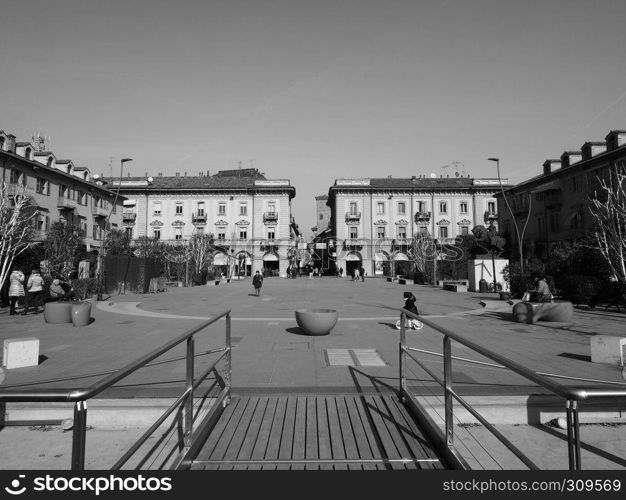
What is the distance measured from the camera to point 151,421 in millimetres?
4883

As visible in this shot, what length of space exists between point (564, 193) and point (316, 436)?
51.4 meters

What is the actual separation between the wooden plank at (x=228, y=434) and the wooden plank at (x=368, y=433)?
4.24ft

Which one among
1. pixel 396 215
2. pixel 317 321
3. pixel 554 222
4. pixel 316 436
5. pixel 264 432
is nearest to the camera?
pixel 316 436

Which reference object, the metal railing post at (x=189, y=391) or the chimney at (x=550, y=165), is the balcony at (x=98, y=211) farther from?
the chimney at (x=550, y=165)

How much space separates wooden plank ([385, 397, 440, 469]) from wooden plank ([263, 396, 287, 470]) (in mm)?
1299

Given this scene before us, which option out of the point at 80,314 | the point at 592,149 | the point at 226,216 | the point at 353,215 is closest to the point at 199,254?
the point at 226,216

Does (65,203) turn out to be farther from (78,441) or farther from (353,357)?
(78,441)

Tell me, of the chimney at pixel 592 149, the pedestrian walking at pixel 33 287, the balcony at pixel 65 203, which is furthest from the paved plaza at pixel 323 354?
the balcony at pixel 65 203

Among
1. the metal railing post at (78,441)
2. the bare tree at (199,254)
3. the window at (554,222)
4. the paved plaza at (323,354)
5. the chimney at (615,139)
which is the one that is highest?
the chimney at (615,139)

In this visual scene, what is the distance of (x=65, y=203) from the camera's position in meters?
44.5

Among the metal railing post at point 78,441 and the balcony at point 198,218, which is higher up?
the balcony at point 198,218

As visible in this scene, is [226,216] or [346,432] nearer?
[346,432]

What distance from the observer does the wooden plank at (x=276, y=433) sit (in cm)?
368
